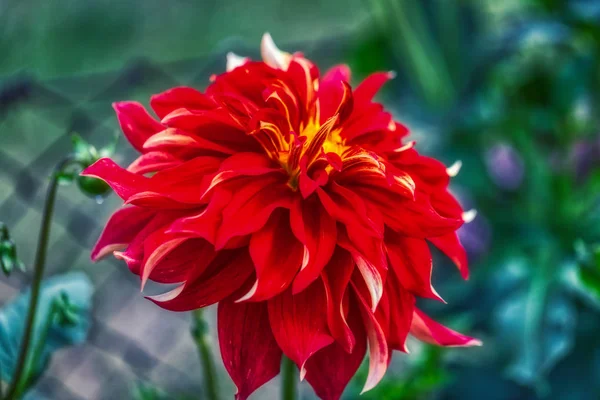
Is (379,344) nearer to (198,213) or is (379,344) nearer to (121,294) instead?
(198,213)

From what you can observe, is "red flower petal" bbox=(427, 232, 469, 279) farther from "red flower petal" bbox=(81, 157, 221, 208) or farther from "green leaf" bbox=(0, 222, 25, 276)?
"green leaf" bbox=(0, 222, 25, 276)

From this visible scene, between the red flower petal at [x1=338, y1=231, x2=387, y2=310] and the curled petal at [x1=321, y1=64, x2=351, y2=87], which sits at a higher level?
the curled petal at [x1=321, y1=64, x2=351, y2=87]

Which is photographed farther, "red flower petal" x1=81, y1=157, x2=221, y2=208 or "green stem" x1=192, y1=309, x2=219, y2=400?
"green stem" x1=192, y1=309, x2=219, y2=400

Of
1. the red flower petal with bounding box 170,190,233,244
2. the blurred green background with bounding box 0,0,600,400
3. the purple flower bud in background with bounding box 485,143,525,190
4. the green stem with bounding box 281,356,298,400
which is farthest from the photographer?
the purple flower bud in background with bounding box 485,143,525,190

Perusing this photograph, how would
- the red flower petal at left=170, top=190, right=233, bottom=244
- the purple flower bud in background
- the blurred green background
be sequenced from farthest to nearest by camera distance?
1. the purple flower bud in background
2. the blurred green background
3. the red flower petal at left=170, top=190, right=233, bottom=244

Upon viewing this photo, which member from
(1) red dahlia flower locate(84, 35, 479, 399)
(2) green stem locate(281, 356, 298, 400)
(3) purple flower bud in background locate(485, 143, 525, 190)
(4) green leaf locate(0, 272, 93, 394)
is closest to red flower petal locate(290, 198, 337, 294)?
(1) red dahlia flower locate(84, 35, 479, 399)

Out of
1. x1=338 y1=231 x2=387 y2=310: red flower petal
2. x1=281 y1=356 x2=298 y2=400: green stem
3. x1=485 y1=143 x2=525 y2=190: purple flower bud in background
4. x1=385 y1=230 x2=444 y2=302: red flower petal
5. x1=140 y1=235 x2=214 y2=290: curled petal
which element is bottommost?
x1=485 y1=143 x2=525 y2=190: purple flower bud in background

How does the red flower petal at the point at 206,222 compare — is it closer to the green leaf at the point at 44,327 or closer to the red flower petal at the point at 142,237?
the red flower petal at the point at 142,237

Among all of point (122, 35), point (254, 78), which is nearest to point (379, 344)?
point (254, 78)
